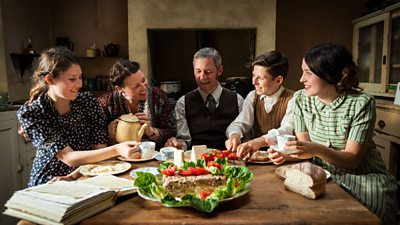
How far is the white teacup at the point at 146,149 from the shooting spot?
61.5 inches

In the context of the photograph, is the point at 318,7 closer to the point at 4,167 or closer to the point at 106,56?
the point at 106,56

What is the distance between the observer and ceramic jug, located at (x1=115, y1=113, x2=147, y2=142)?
169cm

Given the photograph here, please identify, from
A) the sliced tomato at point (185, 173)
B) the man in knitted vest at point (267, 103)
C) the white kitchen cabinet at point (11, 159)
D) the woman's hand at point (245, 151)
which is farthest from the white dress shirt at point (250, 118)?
the white kitchen cabinet at point (11, 159)

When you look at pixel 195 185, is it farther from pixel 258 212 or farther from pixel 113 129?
pixel 113 129

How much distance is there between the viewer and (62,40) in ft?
14.5

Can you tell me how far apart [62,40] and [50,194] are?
3880 mm

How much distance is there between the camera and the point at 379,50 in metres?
3.47

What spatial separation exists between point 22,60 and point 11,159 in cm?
143

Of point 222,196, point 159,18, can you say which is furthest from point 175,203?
point 159,18

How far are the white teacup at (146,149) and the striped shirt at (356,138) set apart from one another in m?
0.85

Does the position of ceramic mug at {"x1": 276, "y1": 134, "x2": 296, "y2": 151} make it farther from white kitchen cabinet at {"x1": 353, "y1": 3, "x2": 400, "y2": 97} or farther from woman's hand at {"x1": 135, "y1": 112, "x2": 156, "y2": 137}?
white kitchen cabinet at {"x1": 353, "y1": 3, "x2": 400, "y2": 97}

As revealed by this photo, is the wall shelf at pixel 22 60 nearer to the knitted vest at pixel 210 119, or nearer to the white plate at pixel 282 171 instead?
the knitted vest at pixel 210 119

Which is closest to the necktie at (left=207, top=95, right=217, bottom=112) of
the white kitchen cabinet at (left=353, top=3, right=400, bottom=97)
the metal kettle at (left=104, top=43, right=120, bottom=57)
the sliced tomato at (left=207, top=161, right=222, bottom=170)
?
the sliced tomato at (left=207, top=161, right=222, bottom=170)

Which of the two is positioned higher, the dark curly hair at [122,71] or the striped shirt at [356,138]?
the dark curly hair at [122,71]
